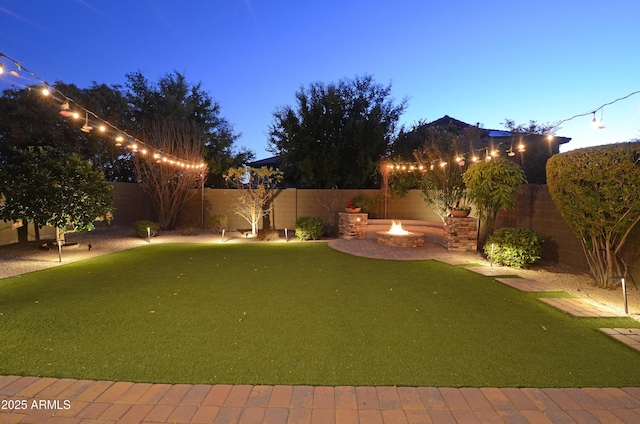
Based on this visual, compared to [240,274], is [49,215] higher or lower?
higher

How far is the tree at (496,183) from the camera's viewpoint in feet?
25.5

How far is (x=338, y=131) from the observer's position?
16422mm

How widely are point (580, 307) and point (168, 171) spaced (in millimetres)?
12920

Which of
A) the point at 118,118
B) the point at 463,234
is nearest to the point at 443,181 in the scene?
A: the point at 463,234

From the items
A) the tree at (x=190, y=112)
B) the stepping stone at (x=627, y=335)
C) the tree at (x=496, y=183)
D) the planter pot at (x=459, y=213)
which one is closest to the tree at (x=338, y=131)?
the tree at (x=190, y=112)

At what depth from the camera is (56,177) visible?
8.30 m

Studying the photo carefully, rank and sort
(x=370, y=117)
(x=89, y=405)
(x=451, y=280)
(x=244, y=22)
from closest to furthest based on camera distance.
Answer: (x=89, y=405), (x=451, y=280), (x=244, y=22), (x=370, y=117)

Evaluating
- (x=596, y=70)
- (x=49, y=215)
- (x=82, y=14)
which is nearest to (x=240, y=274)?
(x=49, y=215)

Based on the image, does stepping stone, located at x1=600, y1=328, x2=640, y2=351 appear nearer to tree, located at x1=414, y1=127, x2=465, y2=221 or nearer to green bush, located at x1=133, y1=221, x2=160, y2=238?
tree, located at x1=414, y1=127, x2=465, y2=221

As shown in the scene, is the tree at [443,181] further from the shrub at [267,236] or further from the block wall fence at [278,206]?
the shrub at [267,236]

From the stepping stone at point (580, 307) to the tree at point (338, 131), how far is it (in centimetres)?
1169

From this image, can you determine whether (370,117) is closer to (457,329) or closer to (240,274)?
(240,274)

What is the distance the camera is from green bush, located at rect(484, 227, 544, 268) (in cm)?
679

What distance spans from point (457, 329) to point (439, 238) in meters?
7.56
